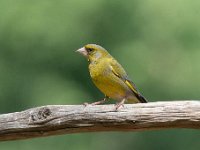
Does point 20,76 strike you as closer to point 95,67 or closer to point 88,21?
point 88,21

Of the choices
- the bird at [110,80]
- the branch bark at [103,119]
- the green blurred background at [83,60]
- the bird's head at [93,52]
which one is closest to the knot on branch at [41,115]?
the branch bark at [103,119]

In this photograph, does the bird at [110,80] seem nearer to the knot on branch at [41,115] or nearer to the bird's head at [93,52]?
the bird's head at [93,52]

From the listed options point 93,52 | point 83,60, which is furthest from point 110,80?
point 83,60

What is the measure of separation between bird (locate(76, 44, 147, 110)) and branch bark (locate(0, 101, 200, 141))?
0.62 m

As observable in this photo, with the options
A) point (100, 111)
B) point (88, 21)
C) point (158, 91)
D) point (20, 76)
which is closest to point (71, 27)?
point (88, 21)

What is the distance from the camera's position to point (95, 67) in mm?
5113

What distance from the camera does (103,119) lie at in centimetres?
427

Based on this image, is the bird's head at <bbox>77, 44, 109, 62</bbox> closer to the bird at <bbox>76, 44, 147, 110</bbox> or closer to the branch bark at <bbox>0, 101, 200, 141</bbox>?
the bird at <bbox>76, 44, 147, 110</bbox>

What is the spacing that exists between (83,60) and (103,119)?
20.2ft

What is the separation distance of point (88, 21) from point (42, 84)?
0.98 meters

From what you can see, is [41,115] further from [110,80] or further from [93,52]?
[93,52]

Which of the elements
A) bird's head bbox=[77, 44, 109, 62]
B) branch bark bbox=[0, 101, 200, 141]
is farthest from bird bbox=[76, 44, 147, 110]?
branch bark bbox=[0, 101, 200, 141]

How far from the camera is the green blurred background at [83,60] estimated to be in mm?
9086

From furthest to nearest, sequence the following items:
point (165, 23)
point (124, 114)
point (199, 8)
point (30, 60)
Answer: point (30, 60) < point (165, 23) < point (199, 8) < point (124, 114)
